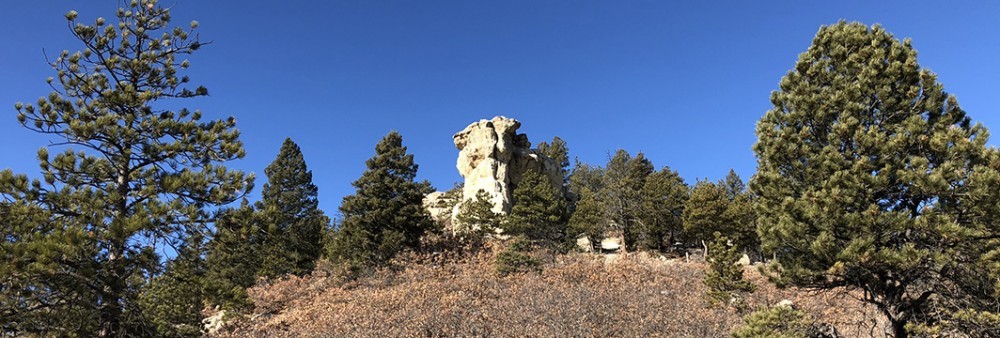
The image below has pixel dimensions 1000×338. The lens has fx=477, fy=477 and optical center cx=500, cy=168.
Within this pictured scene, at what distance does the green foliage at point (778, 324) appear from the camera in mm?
8781

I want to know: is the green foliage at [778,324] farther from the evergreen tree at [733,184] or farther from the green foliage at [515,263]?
the evergreen tree at [733,184]

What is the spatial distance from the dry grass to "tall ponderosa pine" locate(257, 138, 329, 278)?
189 inches

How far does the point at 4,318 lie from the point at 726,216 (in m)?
39.5

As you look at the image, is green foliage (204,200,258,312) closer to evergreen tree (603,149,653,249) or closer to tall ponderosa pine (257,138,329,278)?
tall ponderosa pine (257,138,329,278)

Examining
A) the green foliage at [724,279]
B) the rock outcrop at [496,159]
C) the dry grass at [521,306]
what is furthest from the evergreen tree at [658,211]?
the green foliage at [724,279]

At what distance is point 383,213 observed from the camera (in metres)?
29.2

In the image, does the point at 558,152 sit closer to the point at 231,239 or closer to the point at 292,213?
the point at 292,213

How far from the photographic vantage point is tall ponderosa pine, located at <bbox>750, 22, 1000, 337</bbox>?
776cm

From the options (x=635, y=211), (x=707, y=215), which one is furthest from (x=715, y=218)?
(x=635, y=211)

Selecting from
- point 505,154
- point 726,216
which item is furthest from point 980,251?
point 505,154

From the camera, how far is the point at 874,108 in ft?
29.2

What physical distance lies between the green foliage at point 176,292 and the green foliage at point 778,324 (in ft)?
33.6

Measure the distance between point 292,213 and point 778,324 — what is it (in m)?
35.2

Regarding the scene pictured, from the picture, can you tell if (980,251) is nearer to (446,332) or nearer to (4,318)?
(446,332)
